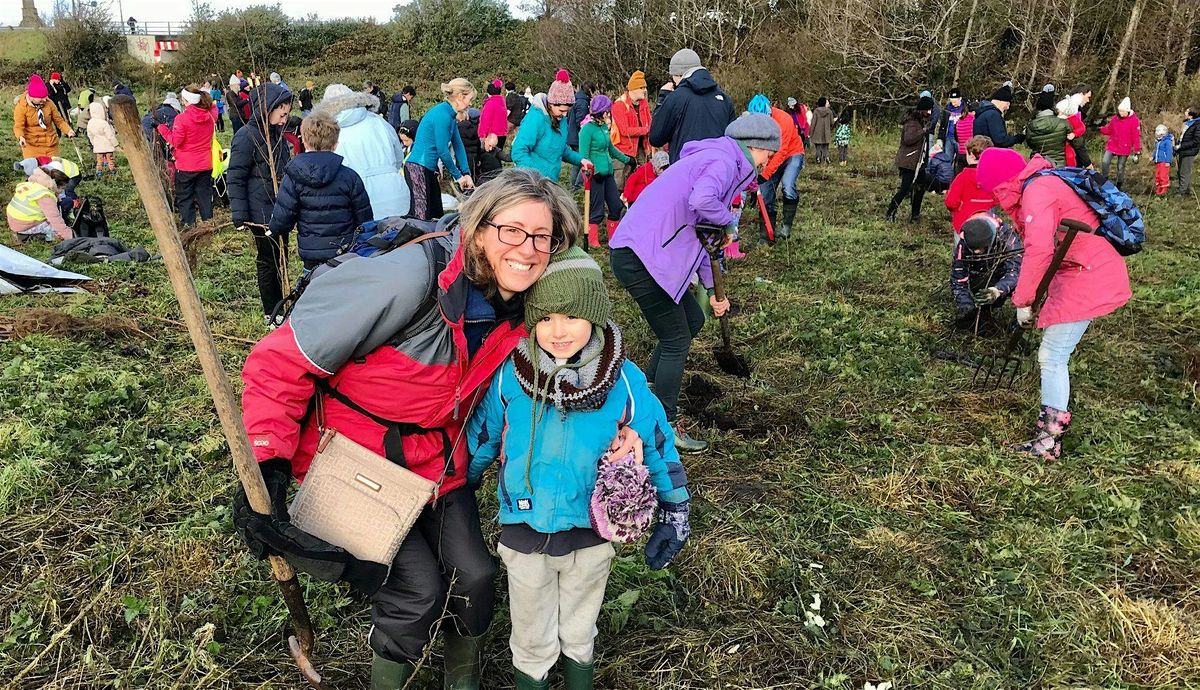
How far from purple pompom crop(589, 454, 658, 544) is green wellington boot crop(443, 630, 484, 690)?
0.62 metres

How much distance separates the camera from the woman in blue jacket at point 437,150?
6.41 m

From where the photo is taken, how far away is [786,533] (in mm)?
3412

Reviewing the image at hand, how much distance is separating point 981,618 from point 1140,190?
12.4 m

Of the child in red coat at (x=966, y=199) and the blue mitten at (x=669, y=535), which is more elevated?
the child in red coat at (x=966, y=199)

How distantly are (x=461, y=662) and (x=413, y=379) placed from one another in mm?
1002

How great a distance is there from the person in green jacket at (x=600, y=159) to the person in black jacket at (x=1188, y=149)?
9274mm

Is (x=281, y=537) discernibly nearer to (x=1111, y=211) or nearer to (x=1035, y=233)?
(x=1035, y=233)

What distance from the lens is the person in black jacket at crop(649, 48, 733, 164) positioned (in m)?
6.66

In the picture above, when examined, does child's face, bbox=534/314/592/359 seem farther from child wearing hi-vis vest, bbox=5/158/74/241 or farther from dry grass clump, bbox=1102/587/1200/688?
child wearing hi-vis vest, bbox=5/158/74/241

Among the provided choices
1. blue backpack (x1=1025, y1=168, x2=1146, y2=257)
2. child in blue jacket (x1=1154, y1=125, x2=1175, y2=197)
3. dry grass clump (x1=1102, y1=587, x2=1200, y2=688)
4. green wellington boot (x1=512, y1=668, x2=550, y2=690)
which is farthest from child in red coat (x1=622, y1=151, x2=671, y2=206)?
child in blue jacket (x1=1154, y1=125, x2=1175, y2=197)

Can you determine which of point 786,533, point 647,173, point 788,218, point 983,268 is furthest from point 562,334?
point 788,218

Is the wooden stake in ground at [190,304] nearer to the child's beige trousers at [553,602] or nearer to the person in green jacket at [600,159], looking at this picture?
the child's beige trousers at [553,602]

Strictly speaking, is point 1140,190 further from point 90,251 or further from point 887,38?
point 90,251

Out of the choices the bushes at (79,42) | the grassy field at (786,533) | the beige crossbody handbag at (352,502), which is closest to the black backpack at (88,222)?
the grassy field at (786,533)
